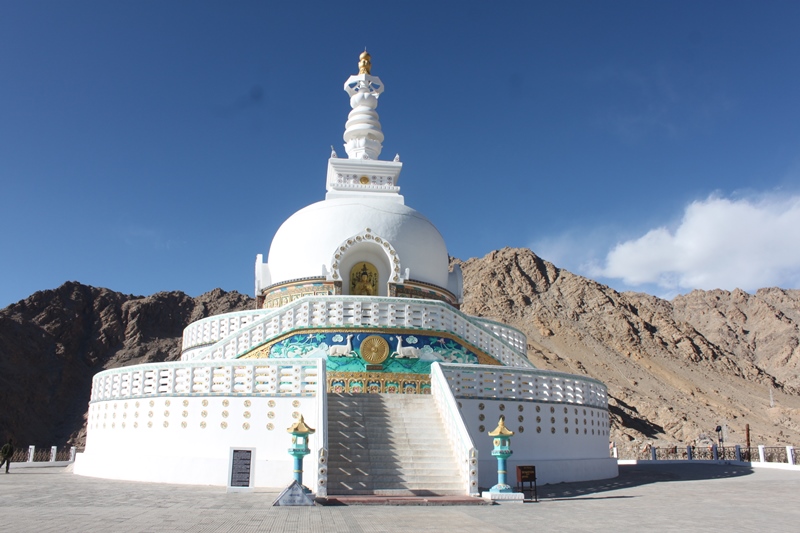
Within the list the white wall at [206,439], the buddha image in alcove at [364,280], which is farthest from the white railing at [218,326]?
the white wall at [206,439]

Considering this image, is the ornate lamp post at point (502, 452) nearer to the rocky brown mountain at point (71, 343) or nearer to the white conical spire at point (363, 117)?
the white conical spire at point (363, 117)

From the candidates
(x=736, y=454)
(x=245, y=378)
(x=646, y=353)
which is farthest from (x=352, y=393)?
(x=646, y=353)

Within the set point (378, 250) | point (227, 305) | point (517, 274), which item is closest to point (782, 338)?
point (517, 274)

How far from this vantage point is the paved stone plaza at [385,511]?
8.63 meters

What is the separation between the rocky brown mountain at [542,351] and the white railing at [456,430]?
28.2 meters

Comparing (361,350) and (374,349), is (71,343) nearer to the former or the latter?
(361,350)

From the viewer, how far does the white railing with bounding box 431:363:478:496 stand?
12398 mm

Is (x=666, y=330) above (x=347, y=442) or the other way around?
above

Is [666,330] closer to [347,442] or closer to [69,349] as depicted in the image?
[69,349]

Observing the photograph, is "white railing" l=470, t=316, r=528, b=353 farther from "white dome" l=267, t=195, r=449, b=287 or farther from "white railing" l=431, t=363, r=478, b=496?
"white railing" l=431, t=363, r=478, b=496

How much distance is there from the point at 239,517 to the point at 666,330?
74.8m

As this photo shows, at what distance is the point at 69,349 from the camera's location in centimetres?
6394

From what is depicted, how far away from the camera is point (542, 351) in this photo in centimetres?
6775

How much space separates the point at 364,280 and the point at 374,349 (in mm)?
3892
